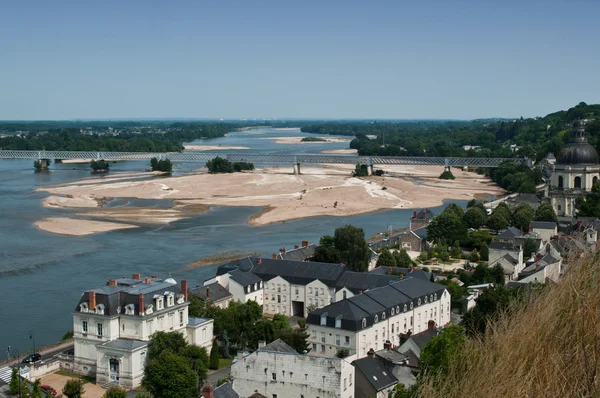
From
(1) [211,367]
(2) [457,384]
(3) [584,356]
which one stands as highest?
(3) [584,356]

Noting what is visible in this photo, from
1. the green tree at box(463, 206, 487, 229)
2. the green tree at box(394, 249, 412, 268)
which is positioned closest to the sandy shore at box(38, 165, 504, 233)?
the green tree at box(463, 206, 487, 229)

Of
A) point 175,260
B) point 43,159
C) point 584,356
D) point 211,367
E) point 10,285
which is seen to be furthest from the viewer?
point 43,159

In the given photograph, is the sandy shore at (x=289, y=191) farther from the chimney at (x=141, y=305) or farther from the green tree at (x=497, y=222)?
the chimney at (x=141, y=305)

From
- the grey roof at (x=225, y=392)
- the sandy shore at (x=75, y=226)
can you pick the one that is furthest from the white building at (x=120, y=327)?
the sandy shore at (x=75, y=226)

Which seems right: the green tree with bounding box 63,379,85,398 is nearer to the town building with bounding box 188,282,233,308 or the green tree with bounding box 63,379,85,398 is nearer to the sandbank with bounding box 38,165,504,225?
Result: the town building with bounding box 188,282,233,308

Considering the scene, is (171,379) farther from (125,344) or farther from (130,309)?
(130,309)

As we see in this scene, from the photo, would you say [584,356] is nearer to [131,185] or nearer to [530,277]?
[530,277]

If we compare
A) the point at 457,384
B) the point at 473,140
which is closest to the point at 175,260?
the point at 457,384
